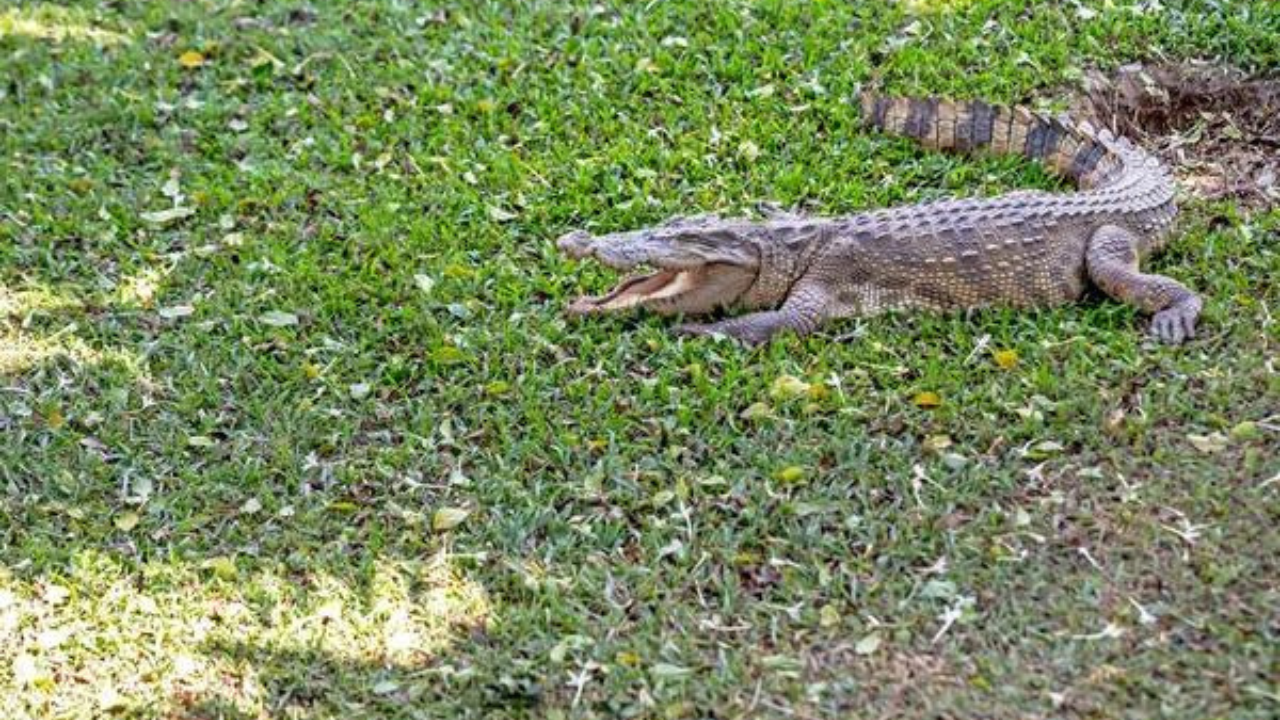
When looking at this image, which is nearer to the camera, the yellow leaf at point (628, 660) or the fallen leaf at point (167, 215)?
the yellow leaf at point (628, 660)

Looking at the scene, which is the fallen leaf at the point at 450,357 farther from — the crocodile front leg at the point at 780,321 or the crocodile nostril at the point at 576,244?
the crocodile front leg at the point at 780,321

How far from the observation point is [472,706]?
415 cm

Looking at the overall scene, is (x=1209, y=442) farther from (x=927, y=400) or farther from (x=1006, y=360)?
(x=927, y=400)

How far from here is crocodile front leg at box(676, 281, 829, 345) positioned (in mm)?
5418

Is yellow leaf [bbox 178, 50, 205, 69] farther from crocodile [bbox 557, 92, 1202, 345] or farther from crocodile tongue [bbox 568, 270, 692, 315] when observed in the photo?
crocodile tongue [bbox 568, 270, 692, 315]

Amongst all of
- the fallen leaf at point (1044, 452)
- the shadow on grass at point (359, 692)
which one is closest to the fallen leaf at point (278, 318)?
the shadow on grass at point (359, 692)

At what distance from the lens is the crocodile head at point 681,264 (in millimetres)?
5547

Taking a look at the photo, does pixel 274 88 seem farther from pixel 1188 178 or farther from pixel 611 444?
pixel 1188 178

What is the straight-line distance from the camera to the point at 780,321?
17.8ft

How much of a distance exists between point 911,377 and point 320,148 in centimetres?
315

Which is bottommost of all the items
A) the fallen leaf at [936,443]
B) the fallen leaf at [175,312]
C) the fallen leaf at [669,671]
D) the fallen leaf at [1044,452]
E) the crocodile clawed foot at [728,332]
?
the fallen leaf at [175,312]

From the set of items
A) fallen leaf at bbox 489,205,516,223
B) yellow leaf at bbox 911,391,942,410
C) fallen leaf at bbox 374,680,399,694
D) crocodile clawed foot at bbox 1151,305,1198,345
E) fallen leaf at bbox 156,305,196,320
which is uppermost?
crocodile clawed foot at bbox 1151,305,1198,345

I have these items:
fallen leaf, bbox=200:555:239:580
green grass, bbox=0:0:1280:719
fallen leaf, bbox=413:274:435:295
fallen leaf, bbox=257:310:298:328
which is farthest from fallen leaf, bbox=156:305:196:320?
fallen leaf, bbox=200:555:239:580

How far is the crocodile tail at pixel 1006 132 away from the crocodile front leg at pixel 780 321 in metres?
1.30
